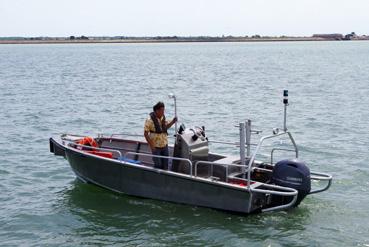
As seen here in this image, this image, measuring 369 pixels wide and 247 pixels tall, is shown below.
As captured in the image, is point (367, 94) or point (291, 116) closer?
point (291, 116)

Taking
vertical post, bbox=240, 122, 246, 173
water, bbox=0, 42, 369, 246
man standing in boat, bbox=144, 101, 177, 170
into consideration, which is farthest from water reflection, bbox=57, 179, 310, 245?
vertical post, bbox=240, 122, 246, 173

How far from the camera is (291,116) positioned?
75.3ft

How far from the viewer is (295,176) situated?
10055mm

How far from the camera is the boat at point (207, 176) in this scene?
32.9ft

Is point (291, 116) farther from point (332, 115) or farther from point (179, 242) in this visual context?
A: point (179, 242)

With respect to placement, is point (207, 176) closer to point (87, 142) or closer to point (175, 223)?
point (175, 223)

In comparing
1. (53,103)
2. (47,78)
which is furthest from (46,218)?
(47,78)

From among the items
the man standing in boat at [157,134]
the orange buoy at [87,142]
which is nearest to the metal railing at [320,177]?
the man standing in boat at [157,134]

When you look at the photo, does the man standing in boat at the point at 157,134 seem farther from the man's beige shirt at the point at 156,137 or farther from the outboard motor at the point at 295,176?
the outboard motor at the point at 295,176

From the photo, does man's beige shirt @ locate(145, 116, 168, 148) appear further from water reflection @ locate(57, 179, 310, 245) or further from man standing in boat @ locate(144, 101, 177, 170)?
water reflection @ locate(57, 179, 310, 245)

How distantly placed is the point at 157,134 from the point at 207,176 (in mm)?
1316

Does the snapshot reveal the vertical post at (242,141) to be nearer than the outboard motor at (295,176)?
No

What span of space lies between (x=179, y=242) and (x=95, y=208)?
2503 millimetres

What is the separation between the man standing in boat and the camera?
1097cm
